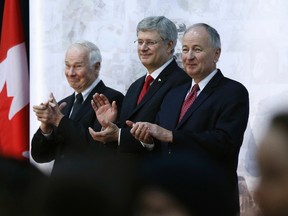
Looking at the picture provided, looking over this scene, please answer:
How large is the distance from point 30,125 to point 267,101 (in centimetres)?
198

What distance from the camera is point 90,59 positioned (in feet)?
19.0

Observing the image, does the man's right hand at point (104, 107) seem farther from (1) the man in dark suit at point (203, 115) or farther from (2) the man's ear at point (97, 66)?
(2) the man's ear at point (97, 66)

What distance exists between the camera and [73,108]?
19.1ft

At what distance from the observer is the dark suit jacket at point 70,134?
543 centimetres

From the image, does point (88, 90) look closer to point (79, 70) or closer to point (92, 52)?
point (79, 70)

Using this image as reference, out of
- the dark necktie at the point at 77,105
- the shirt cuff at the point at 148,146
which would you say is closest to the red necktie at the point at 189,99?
the shirt cuff at the point at 148,146

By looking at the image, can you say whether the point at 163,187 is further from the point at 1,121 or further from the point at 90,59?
the point at 1,121

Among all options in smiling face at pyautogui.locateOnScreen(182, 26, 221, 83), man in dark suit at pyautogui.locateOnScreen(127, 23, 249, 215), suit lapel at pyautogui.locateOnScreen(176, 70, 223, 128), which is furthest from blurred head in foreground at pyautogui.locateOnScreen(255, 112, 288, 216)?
smiling face at pyautogui.locateOnScreen(182, 26, 221, 83)

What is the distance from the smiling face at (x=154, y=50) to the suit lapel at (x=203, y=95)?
482mm

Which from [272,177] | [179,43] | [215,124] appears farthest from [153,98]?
[272,177]

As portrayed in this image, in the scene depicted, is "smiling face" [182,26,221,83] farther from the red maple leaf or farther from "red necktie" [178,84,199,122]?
the red maple leaf

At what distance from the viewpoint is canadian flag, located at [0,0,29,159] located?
716 cm

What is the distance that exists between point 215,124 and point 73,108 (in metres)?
1.26

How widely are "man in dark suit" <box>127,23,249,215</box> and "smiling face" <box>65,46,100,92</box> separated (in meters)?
0.79
